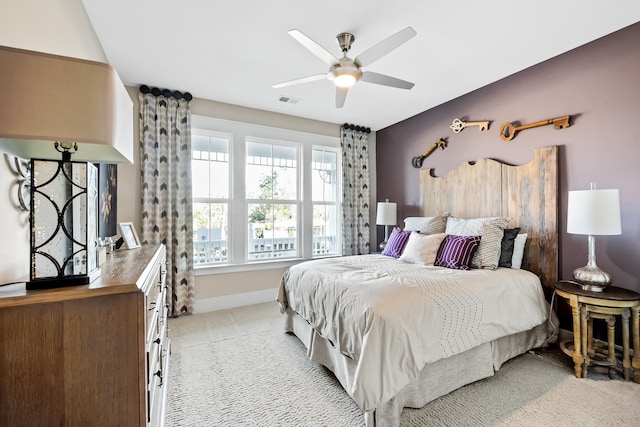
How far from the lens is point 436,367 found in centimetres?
185

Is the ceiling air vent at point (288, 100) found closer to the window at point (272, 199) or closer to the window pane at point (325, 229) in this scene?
the window at point (272, 199)

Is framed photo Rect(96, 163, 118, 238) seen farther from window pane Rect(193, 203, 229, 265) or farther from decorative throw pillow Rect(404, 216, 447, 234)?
decorative throw pillow Rect(404, 216, 447, 234)

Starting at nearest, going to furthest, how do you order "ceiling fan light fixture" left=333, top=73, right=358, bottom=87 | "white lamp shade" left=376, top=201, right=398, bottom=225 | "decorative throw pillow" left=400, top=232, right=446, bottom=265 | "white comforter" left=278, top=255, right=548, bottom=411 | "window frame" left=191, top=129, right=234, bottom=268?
"white comforter" left=278, top=255, right=548, bottom=411, "ceiling fan light fixture" left=333, top=73, right=358, bottom=87, "decorative throw pillow" left=400, top=232, right=446, bottom=265, "window frame" left=191, top=129, right=234, bottom=268, "white lamp shade" left=376, top=201, right=398, bottom=225

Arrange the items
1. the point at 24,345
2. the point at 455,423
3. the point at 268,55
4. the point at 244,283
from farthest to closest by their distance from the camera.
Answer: the point at 244,283 < the point at 268,55 < the point at 455,423 < the point at 24,345

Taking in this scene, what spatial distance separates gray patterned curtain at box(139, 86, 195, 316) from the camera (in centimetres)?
326

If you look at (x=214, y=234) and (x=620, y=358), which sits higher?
(x=214, y=234)

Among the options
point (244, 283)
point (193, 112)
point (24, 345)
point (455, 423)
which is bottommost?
point (455, 423)

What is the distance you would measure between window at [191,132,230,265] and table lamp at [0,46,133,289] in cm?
255

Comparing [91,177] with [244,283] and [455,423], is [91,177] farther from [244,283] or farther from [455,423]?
[244,283]

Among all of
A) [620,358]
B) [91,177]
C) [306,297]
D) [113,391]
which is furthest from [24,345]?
[620,358]

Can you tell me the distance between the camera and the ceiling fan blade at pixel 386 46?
1.82 meters

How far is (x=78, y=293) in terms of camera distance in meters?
0.90

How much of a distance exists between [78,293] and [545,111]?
379 cm

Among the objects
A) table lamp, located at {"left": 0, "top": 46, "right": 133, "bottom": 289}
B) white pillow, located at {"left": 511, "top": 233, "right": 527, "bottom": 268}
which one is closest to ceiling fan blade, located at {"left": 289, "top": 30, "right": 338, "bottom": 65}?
table lamp, located at {"left": 0, "top": 46, "right": 133, "bottom": 289}
